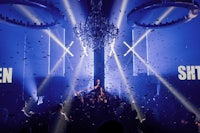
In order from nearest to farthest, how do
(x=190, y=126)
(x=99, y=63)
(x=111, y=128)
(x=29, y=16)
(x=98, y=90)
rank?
(x=111, y=128) < (x=190, y=126) < (x=29, y=16) < (x=98, y=90) < (x=99, y=63)

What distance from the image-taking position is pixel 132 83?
9.06 m

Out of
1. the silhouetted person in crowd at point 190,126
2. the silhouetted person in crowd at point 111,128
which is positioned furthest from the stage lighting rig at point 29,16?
the silhouetted person in crowd at point 111,128

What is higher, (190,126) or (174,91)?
(174,91)

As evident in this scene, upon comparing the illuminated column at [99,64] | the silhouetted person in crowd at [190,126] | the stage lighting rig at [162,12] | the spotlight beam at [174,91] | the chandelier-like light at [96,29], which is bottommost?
the silhouetted person in crowd at [190,126]

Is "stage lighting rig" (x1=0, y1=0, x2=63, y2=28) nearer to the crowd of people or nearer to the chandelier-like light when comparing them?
the chandelier-like light

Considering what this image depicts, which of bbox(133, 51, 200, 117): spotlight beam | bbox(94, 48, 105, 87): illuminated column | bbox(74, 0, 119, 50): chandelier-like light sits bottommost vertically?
bbox(133, 51, 200, 117): spotlight beam

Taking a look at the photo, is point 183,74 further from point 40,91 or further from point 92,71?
point 40,91

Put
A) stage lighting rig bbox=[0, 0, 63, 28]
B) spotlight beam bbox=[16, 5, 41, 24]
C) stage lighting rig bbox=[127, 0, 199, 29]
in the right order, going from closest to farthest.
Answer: stage lighting rig bbox=[127, 0, 199, 29] < stage lighting rig bbox=[0, 0, 63, 28] < spotlight beam bbox=[16, 5, 41, 24]

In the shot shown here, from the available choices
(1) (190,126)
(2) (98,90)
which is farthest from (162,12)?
(1) (190,126)

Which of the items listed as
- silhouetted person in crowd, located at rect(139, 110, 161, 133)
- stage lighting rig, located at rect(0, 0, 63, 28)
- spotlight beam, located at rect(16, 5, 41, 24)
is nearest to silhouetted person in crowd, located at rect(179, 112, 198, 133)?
silhouetted person in crowd, located at rect(139, 110, 161, 133)

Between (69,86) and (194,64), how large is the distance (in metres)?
4.17

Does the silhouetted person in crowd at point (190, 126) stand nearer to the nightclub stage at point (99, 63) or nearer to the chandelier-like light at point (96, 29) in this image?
the nightclub stage at point (99, 63)

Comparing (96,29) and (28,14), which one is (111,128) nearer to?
(96,29)

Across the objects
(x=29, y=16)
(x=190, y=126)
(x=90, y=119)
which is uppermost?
(x=29, y=16)
